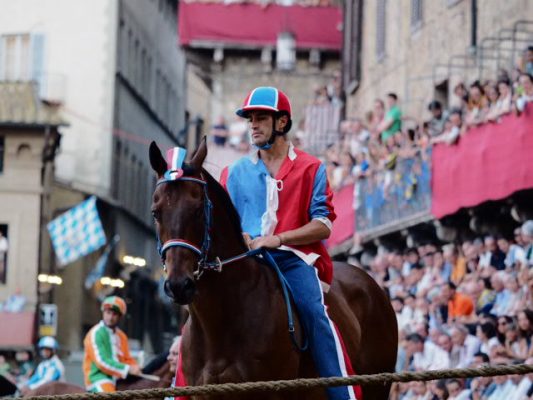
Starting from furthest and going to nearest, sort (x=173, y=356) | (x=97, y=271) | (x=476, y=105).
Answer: (x=97, y=271) → (x=476, y=105) → (x=173, y=356)

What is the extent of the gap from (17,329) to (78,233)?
24.4 ft

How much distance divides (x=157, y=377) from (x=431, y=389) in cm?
382

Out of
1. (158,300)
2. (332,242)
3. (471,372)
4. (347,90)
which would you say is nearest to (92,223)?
(347,90)

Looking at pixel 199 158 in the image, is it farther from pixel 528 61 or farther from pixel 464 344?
pixel 528 61

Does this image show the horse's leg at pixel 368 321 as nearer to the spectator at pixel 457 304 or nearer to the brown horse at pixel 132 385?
the brown horse at pixel 132 385

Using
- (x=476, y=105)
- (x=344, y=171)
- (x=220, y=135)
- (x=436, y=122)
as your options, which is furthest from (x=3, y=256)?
(x=476, y=105)

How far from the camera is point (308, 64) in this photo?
60.6 m

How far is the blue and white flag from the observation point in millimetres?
45344

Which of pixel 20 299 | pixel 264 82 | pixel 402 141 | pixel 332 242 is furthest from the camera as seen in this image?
pixel 264 82

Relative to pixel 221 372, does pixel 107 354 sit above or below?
above

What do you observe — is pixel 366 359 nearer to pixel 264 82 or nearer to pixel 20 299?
pixel 20 299

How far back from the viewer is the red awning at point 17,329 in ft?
170

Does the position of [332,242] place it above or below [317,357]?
above

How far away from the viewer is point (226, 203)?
10.8m
